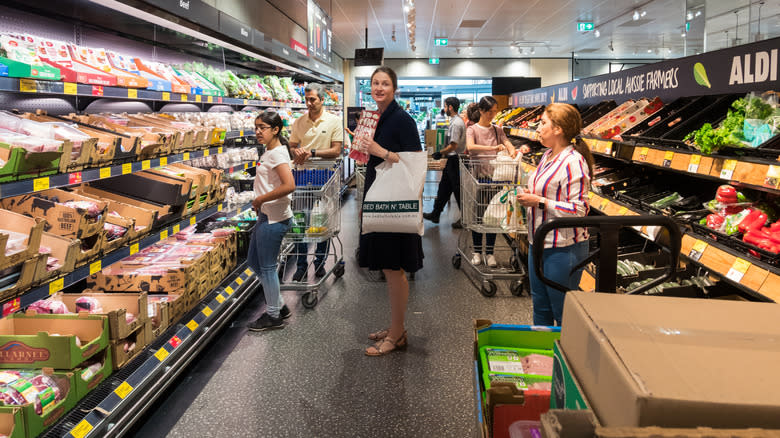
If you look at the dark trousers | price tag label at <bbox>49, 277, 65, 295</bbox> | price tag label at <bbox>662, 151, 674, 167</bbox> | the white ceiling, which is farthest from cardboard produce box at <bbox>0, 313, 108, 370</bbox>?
the white ceiling

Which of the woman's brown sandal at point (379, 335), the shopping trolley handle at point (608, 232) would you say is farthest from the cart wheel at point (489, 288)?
the shopping trolley handle at point (608, 232)

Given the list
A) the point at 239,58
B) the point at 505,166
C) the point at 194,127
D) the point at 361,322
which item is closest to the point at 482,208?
the point at 505,166

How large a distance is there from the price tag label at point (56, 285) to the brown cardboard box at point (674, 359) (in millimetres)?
2081

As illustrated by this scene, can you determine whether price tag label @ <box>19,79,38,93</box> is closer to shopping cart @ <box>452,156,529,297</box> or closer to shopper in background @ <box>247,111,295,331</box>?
shopper in background @ <box>247,111,295,331</box>

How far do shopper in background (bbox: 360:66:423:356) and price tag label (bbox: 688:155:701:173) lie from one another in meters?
1.50

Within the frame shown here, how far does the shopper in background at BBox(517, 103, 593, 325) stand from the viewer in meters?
2.67

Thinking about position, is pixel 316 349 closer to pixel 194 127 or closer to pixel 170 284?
pixel 170 284

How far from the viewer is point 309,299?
4.50 meters

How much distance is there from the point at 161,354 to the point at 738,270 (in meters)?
2.91

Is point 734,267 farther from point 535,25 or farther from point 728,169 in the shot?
point 535,25

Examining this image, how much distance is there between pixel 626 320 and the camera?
0.90 m

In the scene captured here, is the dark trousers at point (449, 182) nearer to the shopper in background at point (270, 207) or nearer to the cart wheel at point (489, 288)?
the cart wheel at point (489, 288)

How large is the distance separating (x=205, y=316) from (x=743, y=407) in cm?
332

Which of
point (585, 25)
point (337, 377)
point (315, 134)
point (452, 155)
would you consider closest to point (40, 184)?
point (337, 377)
